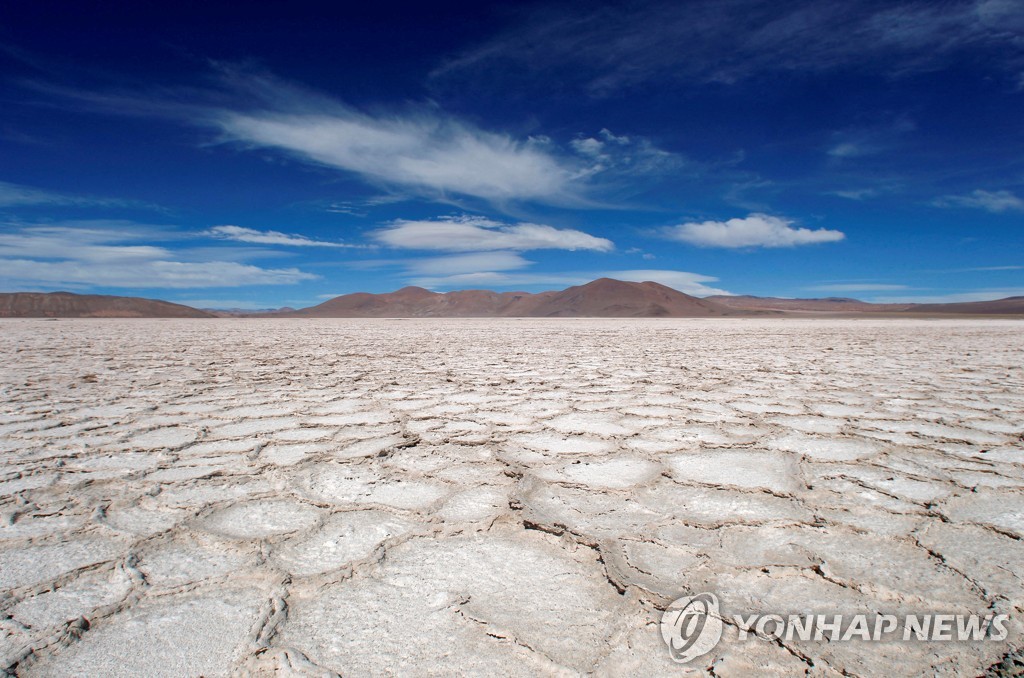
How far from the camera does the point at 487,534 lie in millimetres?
1169

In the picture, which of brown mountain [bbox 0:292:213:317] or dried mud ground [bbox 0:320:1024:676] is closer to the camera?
Result: dried mud ground [bbox 0:320:1024:676]

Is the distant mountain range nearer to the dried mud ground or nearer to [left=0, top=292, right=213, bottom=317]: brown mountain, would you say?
[left=0, top=292, right=213, bottom=317]: brown mountain

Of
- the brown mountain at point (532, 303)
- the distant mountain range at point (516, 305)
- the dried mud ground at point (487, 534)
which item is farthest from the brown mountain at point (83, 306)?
the dried mud ground at point (487, 534)

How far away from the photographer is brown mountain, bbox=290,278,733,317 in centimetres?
7301

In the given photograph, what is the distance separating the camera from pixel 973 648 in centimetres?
77

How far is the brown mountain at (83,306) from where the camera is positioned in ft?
159

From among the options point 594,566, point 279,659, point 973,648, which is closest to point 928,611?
point 973,648

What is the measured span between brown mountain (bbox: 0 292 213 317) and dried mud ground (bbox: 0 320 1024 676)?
56.0 metres

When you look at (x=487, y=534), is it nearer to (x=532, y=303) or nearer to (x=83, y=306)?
(x=83, y=306)

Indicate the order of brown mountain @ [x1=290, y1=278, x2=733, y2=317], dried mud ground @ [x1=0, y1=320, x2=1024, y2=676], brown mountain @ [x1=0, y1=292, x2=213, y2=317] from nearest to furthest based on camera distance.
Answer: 1. dried mud ground @ [x1=0, y1=320, x2=1024, y2=676]
2. brown mountain @ [x1=0, y1=292, x2=213, y2=317]
3. brown mountain @ [x1=290, y1=278, x2=733, y2=317]

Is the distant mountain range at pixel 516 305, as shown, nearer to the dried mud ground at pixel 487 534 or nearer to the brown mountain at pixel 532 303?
the brown mountain at pixel 532 303

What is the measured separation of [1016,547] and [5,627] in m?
1.87

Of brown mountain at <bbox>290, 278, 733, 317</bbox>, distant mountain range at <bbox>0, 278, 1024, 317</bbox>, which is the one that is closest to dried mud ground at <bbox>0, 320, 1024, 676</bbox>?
distant mountain range at <bbox>0, 278, 1024, 317</bbox>

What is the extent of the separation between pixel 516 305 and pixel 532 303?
13.5 feet
